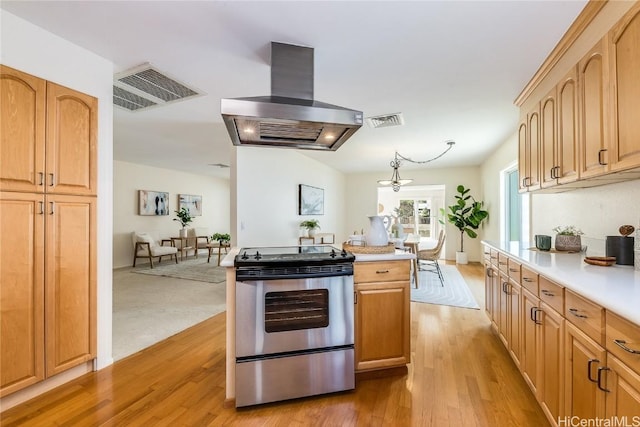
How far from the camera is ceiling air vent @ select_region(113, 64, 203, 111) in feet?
7.76

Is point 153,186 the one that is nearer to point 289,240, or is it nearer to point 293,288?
point 289,240

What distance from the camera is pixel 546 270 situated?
1.57 meters

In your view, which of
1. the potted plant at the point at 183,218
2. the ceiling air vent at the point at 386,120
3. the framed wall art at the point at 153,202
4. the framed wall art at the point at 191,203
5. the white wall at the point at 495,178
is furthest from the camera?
the framed wall art at the point at 191,203

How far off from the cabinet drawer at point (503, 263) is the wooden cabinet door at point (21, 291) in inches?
132

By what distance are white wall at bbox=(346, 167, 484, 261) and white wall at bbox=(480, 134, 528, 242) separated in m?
0.33

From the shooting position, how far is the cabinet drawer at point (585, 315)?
3.59ft

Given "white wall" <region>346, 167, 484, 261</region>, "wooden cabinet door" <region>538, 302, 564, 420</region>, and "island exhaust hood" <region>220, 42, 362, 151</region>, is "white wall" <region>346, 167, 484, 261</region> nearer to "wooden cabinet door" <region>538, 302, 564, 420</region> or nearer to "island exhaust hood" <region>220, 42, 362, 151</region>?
"wooden cabinet door" <region>538, 302, 564, 420</region>

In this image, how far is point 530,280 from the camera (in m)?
1.78

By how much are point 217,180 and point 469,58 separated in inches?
337

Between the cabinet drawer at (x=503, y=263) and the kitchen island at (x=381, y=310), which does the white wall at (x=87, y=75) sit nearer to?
the kitchen island at (x=381, y=310)

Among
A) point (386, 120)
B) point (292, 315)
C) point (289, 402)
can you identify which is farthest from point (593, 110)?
point (289, 402)

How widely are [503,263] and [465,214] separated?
506cm

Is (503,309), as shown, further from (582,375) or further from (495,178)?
(495,178)

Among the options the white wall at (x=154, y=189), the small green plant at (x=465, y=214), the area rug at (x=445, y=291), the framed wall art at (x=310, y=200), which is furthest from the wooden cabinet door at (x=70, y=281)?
the small green plant at (x=465, y=214)
